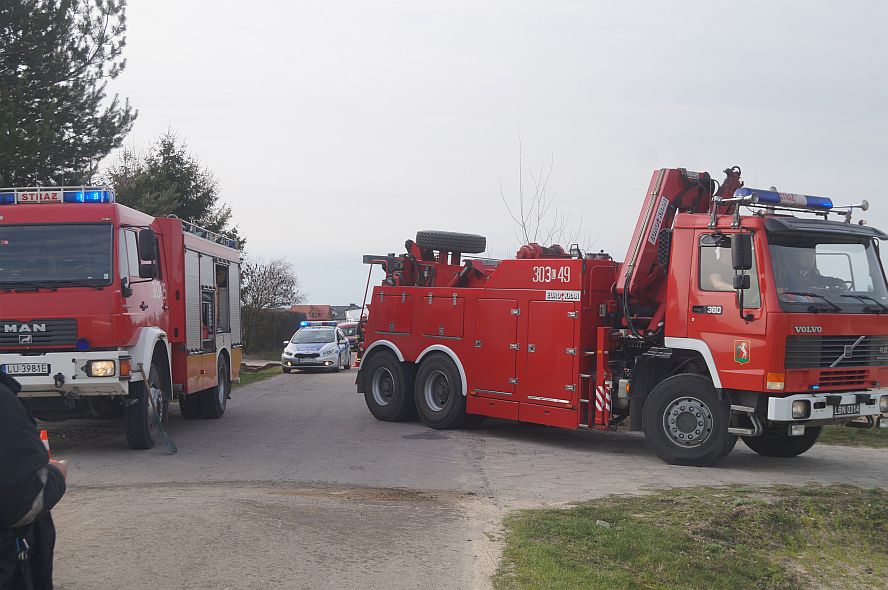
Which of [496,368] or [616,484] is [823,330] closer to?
[616,484]

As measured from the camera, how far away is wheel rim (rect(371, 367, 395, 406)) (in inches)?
607

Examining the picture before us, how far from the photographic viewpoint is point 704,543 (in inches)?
276

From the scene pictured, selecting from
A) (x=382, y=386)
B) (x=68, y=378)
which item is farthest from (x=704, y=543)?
(x=382, y=386)

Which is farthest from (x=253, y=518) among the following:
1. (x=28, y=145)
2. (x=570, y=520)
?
(x=28, y=145)

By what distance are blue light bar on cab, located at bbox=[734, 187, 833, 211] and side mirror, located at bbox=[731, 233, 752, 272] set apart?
0.62 metres

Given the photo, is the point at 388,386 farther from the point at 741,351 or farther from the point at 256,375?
the point at 256,375

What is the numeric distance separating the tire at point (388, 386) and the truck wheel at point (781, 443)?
5.55m

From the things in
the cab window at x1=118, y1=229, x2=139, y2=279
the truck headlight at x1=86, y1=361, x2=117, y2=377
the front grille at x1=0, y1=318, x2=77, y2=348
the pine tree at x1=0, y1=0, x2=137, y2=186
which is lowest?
the truck headlight at x1=86, y1=361, x2=117, y2=377

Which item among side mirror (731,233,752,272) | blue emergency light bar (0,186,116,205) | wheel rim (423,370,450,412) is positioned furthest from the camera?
wheel rim (423,370,450,412)

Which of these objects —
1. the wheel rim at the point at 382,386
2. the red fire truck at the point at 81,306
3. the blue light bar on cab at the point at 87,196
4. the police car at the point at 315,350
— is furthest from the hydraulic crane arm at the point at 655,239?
the police car at the point at 315,350

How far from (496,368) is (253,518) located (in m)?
6.32

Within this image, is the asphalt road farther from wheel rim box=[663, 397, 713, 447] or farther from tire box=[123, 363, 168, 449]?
wheel rim box=[663, 397, 713, 447]

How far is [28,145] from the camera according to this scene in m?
18.4

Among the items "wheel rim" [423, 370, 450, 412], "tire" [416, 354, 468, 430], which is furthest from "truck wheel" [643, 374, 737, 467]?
"wheel rim" [423, 370, 450, 412]
